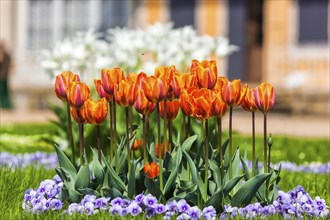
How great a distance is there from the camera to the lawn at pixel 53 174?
4.15m

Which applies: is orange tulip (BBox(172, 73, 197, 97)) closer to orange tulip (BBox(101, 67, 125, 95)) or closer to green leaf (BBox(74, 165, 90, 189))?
orange tulip (BBox(101, 67, 125, 95))

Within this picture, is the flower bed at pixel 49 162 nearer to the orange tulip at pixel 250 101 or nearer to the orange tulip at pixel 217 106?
the orange tulip at pixel 250 101

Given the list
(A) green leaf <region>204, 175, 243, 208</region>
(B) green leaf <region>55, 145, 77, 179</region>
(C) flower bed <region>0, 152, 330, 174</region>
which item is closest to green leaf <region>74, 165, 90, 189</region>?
(B) green leaf <region>55, 145, 77, 179</region>

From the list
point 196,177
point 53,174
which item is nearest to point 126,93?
point 196,177

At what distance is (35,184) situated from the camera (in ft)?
16.1

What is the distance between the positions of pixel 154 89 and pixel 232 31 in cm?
1699

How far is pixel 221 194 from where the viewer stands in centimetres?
384

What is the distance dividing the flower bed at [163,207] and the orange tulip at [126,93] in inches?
19.1

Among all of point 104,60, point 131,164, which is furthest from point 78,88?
point 104,60

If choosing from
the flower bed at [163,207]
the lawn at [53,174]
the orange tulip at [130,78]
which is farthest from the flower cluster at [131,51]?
the flower bed at [163,207]

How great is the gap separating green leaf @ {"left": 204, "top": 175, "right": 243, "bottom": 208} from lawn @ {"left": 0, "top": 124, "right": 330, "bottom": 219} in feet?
1.74

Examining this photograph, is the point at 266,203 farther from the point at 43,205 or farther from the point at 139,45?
the point at 139,45

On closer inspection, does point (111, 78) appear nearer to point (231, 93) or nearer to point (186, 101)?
point (186, 101)

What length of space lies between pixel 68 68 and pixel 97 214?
121 inches
